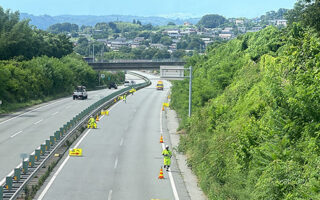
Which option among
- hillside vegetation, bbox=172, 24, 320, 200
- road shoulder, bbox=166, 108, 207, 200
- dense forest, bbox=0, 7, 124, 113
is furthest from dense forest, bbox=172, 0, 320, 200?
dense forest, bbox=0, 7, 124, 113

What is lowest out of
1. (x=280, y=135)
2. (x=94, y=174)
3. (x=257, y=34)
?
(x=94, y=174)

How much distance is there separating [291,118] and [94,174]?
1379 centimetres

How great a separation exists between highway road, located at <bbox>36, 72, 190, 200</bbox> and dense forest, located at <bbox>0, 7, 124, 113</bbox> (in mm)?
21140

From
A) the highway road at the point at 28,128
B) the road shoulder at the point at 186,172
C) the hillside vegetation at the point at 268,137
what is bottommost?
the road shoulder at the point at 186,172

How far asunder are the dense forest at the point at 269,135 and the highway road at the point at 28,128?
11150 mm

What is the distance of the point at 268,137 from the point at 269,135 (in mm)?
156

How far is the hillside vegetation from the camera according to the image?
19078 mm

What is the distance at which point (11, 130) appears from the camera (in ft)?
157

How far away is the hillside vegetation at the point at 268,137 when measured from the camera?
751 inches

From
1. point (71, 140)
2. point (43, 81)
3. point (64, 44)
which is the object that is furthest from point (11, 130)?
point (64, 44)

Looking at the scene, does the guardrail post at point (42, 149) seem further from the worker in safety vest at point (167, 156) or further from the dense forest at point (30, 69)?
the dense forest at point (30, 69)

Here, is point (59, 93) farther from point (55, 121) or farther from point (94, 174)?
point (94, 174)

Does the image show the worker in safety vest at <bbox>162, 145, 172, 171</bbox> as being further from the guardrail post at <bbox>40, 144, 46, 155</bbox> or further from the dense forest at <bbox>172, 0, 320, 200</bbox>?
the guardrail post at <bbox>40, 144, 46, 155</bbox>

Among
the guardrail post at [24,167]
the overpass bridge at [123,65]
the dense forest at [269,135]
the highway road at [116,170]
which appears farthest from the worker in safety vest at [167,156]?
the overpass bridge at [123,65]
